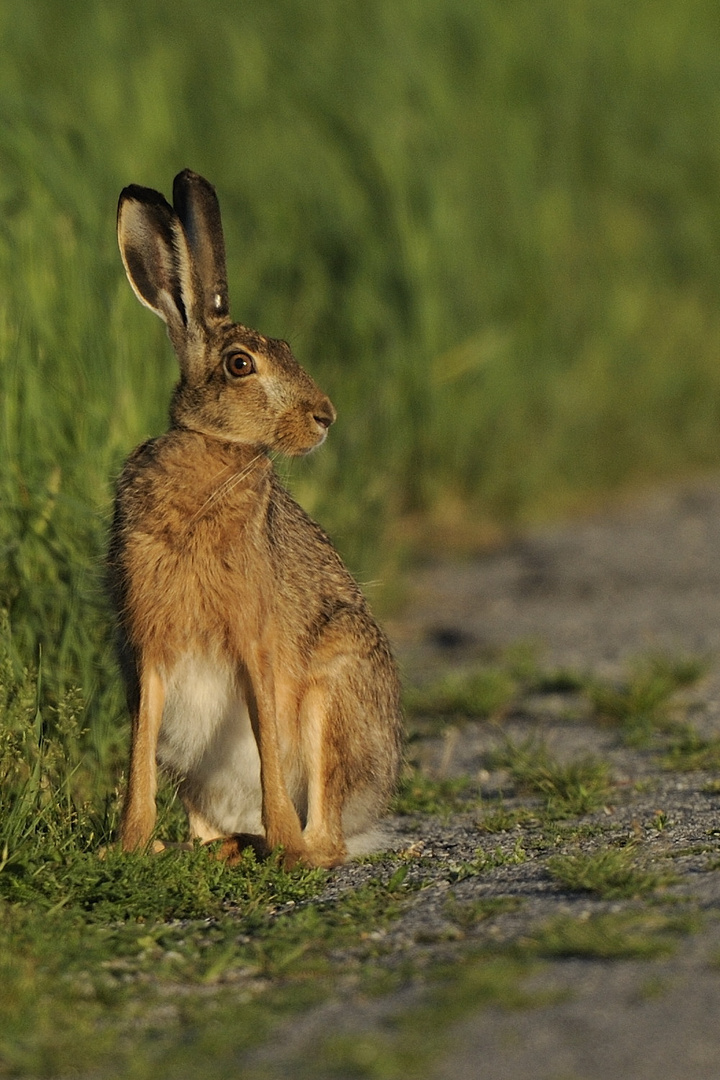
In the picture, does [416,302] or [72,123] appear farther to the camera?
[416,302]

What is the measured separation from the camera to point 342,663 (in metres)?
4.46

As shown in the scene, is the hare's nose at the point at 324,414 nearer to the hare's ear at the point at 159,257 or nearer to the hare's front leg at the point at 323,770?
the hare's ear at the point at 159,257

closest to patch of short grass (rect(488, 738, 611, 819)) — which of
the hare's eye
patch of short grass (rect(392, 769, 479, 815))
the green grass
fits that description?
the green grass

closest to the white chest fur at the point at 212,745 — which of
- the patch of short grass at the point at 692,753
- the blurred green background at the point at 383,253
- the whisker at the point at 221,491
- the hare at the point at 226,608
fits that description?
the hare at the point at 226,608

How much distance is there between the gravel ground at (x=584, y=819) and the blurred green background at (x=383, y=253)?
50cm

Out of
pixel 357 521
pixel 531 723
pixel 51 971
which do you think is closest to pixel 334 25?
pixel 357 521

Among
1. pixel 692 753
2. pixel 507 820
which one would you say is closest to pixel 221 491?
pixel 507 820

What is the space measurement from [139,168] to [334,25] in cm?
349

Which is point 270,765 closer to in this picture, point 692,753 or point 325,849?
point 325,849

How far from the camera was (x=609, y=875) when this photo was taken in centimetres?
370

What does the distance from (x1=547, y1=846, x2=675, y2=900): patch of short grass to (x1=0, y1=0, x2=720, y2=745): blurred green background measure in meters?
1.61

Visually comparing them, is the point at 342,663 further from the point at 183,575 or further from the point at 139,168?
the point at 139,168

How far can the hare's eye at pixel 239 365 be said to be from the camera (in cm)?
423

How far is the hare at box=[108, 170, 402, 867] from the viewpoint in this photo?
415 cm
